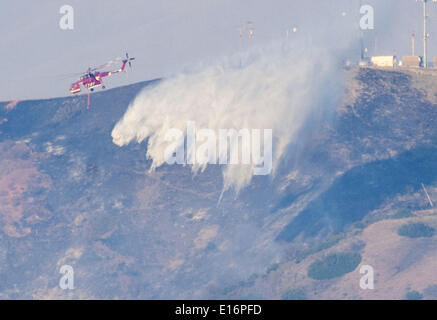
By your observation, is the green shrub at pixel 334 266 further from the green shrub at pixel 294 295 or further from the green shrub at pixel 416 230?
the green shrub at pixel 416 230

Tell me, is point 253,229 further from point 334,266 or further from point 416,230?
point 416,230

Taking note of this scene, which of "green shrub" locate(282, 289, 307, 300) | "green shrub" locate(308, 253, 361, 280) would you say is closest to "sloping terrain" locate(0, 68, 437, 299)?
"green shrub" locate(282, 289, 307, 300)

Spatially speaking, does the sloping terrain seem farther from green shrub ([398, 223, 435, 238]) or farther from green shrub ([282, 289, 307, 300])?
green shrub ([398, 223, 435, 238])

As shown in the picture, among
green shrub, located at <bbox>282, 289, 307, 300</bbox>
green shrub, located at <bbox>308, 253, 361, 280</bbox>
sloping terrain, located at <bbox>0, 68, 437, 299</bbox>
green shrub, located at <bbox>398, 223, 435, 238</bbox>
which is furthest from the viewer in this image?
green shrub, located at <bbox>398, 223, 435, 238</bbox>

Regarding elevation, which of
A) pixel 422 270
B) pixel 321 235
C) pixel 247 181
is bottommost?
pixel 422 270
